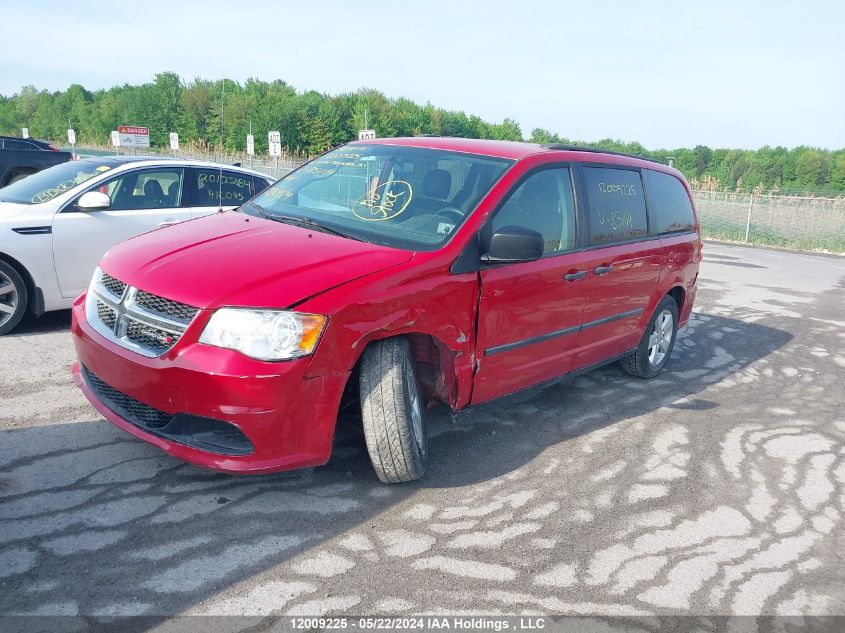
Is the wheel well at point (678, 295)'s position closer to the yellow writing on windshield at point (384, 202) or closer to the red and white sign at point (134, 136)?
the yellow writing on windshield at point (384, 202)

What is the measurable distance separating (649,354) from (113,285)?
4.40 meters

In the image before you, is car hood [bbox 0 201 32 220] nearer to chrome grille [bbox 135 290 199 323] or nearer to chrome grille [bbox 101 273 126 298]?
chrome grille [bbox 101 273 126 298]

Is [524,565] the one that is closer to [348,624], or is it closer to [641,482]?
[348,624]

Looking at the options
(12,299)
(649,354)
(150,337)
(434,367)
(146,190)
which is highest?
(146,190)

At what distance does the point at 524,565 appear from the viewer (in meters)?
3.11

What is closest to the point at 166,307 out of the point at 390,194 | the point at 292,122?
the point at 390,194

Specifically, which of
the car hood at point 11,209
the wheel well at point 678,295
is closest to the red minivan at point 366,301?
the wheel well at point 678,295

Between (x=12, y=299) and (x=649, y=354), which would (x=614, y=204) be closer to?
(x=649, y=354)

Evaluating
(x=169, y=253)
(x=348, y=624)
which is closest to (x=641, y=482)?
(x=348, y=624)

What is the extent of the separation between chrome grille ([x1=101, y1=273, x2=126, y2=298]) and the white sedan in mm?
2720

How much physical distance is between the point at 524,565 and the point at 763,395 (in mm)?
3872

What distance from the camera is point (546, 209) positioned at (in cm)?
449

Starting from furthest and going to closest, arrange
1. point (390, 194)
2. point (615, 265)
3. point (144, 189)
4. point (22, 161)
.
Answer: point (22, 161), point (144, 189), point (615, 265), point (390, 194)

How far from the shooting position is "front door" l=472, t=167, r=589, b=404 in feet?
13.1
